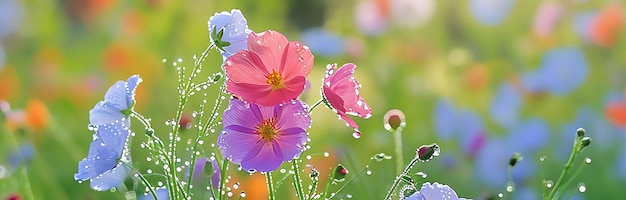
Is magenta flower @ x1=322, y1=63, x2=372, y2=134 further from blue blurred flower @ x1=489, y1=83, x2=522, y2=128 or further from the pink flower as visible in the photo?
blue blurred flower @ x1=489, y1=83, x2=522, y2=128

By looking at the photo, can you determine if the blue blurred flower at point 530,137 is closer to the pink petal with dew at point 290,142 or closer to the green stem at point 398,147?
the green stem at point 398,147

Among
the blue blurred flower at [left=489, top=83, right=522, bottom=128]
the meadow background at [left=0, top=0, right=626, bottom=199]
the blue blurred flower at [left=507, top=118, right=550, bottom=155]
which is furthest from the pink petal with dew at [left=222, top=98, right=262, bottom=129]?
the blue blurred flower at [left=489, top=83, right=522, bottom=128]

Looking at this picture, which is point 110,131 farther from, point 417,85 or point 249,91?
point 417,85

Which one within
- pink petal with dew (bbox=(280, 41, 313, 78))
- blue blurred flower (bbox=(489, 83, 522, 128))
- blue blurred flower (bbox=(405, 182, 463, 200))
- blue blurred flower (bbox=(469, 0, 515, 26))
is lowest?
blue blurred flower (bbox=(405, 182, 463, 200))

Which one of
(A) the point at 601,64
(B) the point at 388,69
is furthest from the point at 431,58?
(A) the point at 601,64

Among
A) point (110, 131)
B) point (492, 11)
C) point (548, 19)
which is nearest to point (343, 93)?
point (110, 131)
